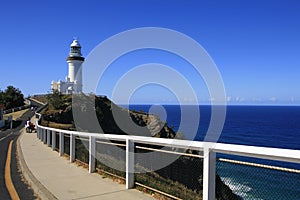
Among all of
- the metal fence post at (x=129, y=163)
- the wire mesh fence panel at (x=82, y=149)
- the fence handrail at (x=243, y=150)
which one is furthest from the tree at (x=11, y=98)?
the fence handrail at (x=243, y=150)

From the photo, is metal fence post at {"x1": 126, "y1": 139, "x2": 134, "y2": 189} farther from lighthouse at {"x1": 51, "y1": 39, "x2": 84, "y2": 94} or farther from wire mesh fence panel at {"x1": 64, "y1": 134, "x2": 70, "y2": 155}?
lighthouse at {"x1": 51, "y1": 39, "x2": 84, "y2": 94}

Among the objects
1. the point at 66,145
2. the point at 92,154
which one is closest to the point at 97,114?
the point at 66,145

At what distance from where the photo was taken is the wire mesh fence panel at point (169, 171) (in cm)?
589

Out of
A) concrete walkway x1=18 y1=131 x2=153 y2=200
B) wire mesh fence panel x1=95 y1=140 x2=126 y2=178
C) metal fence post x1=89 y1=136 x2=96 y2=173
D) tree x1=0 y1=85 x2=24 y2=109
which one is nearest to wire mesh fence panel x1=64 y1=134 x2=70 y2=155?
concrete walkway x1=18 y1=131 x2=153 y2=200

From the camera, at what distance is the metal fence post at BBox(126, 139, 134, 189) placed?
7551 mm

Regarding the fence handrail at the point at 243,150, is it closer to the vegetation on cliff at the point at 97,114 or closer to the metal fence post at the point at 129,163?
the metal fence post at the point at 129,163

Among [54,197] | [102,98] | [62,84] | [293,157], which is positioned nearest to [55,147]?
[54,197]

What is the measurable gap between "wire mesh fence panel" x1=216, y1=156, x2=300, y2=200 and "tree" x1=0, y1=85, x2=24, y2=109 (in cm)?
7953

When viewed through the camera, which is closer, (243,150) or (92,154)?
(243,150)

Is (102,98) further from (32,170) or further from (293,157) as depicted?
(293,157)

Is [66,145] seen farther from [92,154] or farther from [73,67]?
[73,67]

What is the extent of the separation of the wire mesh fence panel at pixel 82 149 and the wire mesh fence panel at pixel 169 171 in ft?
11.0

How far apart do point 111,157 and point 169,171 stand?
2.71 m

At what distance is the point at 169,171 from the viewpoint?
22.1 ft
